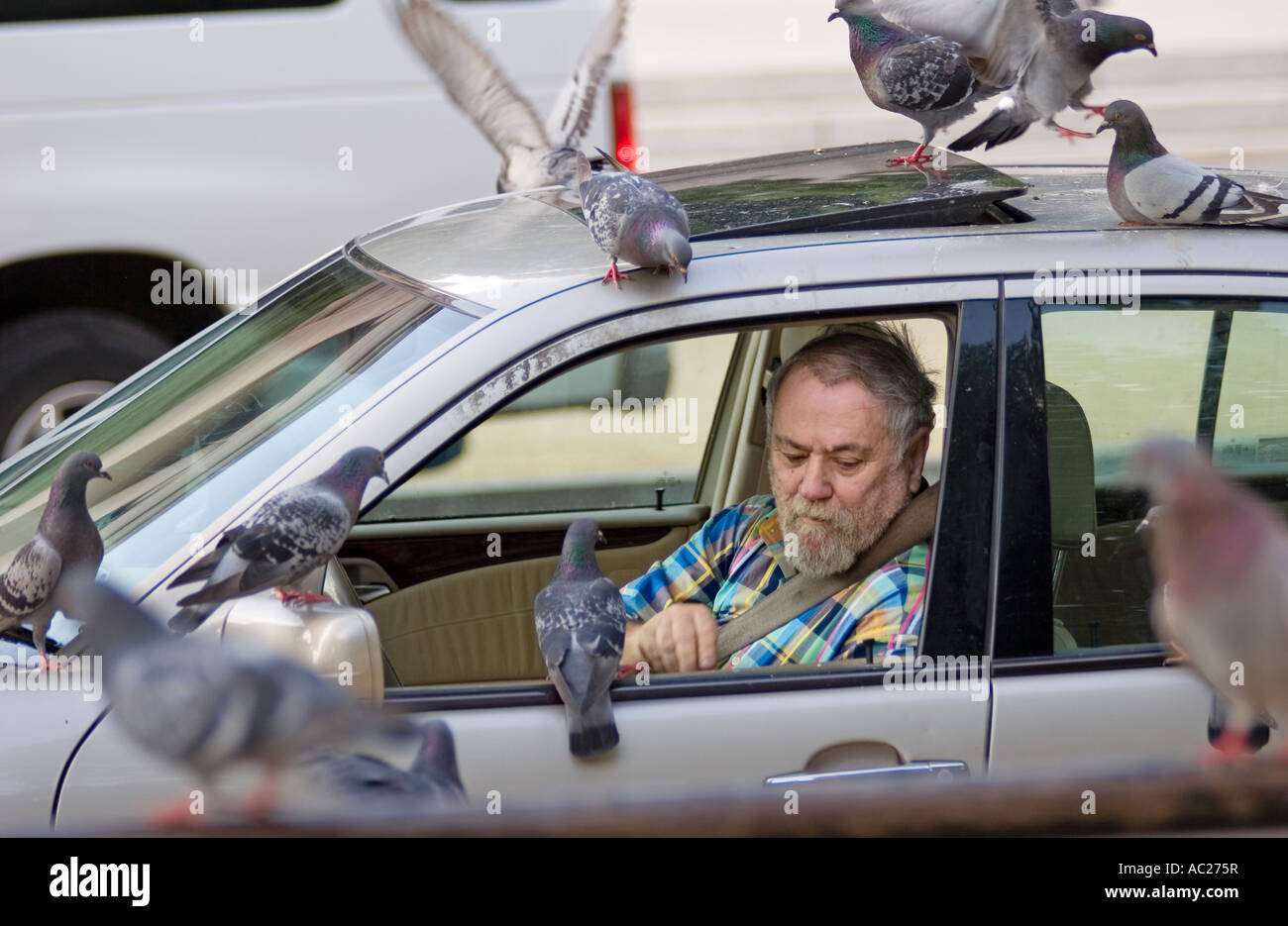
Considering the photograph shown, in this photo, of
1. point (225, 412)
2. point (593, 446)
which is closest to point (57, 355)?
point (593, 446)

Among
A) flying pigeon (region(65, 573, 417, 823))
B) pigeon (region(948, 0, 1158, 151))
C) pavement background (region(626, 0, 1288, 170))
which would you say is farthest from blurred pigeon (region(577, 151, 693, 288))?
pavement background (region(626, 0, 1288, 170))

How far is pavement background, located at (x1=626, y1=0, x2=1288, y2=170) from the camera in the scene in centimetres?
842

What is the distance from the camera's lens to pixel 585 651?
2145 millimetres

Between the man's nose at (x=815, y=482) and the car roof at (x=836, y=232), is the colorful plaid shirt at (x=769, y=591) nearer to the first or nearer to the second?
the man's nose at (x=815, y=482)

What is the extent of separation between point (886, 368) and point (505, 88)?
3388mm

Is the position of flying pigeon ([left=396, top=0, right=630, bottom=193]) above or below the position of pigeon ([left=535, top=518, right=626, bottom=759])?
above

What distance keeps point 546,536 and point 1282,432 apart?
1.81 metres

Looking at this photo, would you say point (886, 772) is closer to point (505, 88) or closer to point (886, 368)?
point (886, 368)

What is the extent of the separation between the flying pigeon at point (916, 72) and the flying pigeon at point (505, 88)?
2.09m

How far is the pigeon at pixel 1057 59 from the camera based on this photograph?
3.44m

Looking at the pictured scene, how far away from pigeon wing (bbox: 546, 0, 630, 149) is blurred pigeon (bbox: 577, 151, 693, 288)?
3197 mm

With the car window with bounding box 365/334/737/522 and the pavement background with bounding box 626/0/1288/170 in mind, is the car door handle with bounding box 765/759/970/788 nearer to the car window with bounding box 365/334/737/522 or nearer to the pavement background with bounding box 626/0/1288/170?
the car window with bounding box 365/334/737/522

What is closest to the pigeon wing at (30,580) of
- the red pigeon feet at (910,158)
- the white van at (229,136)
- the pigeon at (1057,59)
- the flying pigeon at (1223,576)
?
the flying pigeon at (1223,576)

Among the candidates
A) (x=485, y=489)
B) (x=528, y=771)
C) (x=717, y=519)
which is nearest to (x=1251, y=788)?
(x=528, y=771)
